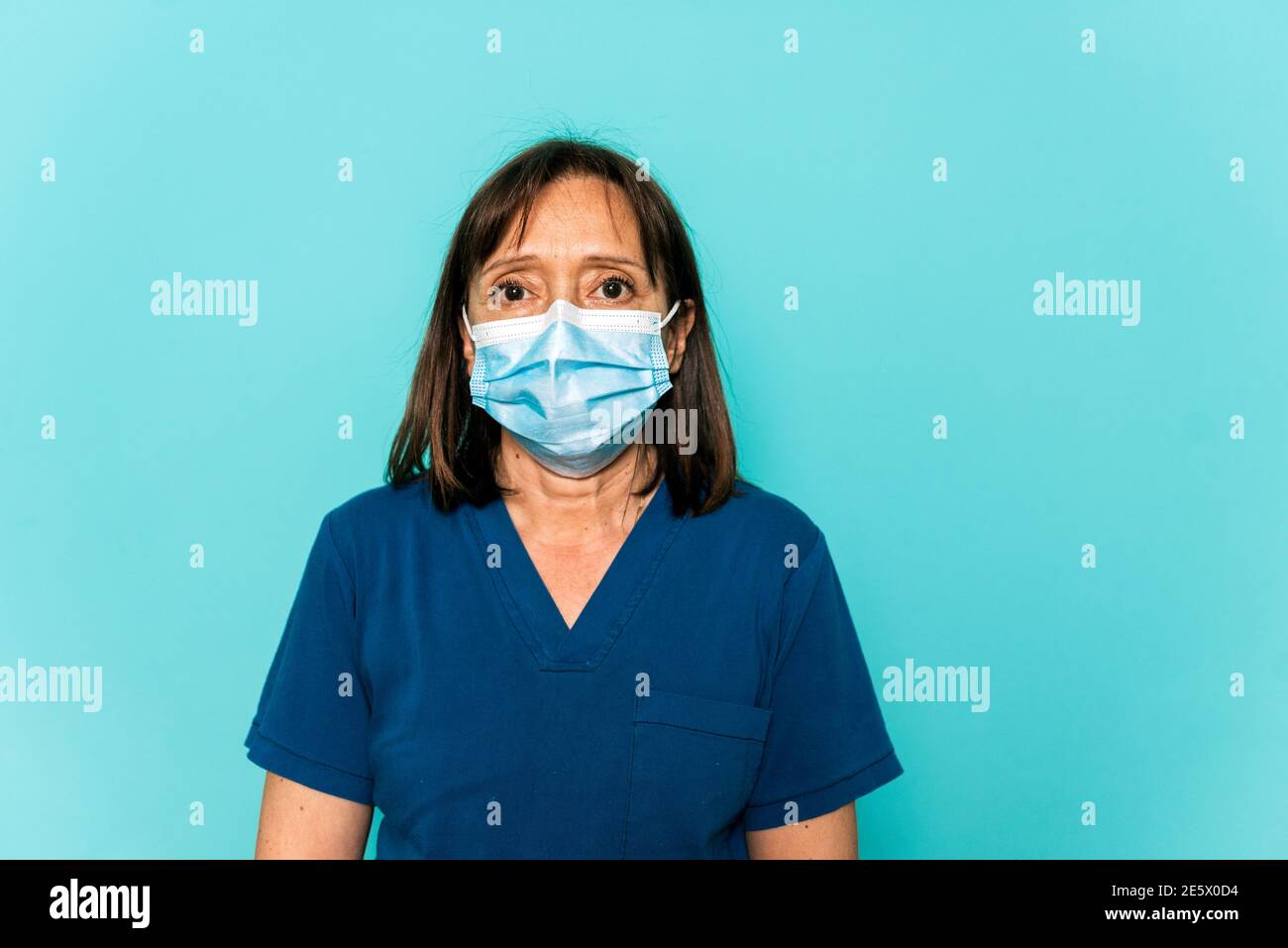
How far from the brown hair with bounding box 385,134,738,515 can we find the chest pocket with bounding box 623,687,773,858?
233 mm

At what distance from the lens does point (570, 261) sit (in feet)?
4.23

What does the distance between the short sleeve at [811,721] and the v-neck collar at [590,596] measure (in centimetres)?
16

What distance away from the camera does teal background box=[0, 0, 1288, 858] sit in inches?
65.4

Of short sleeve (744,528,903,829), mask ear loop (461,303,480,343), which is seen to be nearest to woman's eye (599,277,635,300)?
mask ear loop (461,303,480,343)

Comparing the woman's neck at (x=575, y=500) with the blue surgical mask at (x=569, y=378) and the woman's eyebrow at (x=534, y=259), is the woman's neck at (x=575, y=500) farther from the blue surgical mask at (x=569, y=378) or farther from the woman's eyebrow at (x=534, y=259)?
the woman's eyebrow at (x=534, y=259)

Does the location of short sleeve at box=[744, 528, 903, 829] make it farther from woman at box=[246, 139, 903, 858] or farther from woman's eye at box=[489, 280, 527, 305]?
woman's eye at box=[489, 280, 527, 305]

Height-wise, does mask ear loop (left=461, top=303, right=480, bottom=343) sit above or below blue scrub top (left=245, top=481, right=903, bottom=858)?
above

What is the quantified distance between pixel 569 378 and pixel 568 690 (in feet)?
1.11

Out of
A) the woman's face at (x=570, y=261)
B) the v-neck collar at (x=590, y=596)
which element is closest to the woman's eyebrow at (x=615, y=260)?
the woman's face at (x=570, y=261)

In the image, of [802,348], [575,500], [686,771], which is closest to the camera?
[686,771]

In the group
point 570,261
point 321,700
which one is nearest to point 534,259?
point 570,261

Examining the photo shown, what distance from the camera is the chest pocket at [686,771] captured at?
1.21m

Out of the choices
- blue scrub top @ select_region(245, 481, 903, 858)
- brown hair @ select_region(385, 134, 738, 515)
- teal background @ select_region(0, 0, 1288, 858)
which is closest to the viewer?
blue scrub top @ select_region(245, 481, 903, 858)

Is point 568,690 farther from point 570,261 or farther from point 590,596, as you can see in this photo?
point 570,261
